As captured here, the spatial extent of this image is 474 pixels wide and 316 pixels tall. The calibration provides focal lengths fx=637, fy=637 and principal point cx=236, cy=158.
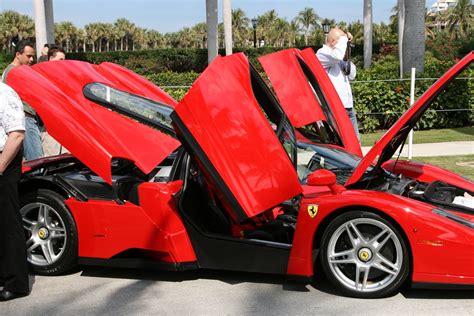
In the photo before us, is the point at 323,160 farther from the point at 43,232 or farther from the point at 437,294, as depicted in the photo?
A: the point at 43,232

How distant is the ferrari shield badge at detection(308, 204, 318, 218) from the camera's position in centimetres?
432

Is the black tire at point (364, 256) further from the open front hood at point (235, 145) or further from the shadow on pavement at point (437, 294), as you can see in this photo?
the open front hood at point (235, 145)

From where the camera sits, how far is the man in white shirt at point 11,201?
14.1 ft

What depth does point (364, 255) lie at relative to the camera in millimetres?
4289

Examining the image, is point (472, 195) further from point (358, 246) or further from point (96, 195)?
point (96, 195)

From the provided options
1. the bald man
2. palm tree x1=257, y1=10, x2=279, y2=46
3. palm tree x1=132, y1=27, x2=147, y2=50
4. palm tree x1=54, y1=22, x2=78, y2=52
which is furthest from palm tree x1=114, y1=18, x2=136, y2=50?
the bald man

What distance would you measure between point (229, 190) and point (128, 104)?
1290 mm

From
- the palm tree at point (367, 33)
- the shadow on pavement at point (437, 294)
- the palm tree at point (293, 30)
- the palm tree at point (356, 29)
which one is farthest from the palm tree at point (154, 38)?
the shadow on pavement at point (437, 294)

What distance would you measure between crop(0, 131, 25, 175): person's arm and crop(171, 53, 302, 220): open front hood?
1096 millimetres

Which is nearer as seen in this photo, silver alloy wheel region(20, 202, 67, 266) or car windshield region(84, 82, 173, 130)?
car windshield region(84, 82, 173, 130)

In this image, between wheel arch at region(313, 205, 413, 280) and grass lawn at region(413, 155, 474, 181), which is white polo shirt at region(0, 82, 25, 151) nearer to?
wheel arch at region(313, 205, 413, 280)

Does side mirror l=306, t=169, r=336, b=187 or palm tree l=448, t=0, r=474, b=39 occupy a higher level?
palm tree l=448, t=0, r=474, b=39

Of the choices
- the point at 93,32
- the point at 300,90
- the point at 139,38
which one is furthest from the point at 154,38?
the point at 300,90

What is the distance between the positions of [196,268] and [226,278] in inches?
12.2
